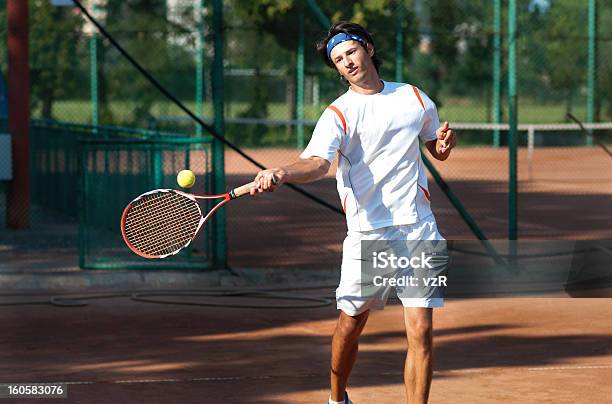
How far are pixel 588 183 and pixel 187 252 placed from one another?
1271cm

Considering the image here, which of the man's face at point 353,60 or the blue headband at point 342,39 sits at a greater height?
the blue headband at point 342,39

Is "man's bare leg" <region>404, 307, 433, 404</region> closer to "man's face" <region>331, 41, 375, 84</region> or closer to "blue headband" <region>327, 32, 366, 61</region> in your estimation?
"man's face" <region>331, 41, 375, 84</region>

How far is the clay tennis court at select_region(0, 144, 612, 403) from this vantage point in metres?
7.02

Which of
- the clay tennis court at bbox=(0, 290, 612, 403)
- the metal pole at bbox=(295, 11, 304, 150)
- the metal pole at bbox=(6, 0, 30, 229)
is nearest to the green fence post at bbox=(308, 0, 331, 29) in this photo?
the clay tennis court at bbox=(0, 290, 612, 403)

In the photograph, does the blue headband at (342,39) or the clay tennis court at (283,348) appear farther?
the clay tennis court at (283,348)

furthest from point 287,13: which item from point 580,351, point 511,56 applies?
point 580,351

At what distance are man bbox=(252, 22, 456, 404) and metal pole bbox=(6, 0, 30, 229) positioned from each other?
8755 mm

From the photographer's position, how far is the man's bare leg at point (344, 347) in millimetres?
6152

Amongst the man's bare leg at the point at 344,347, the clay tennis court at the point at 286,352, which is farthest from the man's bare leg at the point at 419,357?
the clay tennis court at the point at 286,352

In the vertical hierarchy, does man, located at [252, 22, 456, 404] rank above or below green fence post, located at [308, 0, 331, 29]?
below

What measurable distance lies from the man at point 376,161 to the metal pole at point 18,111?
8.75 metres

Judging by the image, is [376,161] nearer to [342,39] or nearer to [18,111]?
[342,39]

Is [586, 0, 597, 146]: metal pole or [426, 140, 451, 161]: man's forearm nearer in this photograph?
[426, 140, 451, 161]: man's forearm

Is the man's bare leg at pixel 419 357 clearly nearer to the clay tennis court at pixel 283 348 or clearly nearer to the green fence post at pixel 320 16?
the clay tennis court at pixel 283 348
